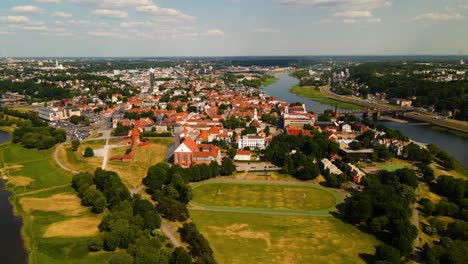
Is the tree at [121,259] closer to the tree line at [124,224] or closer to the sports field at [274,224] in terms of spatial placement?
Answer: the tree line at [124,224]

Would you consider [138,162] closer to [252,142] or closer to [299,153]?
[252,142]

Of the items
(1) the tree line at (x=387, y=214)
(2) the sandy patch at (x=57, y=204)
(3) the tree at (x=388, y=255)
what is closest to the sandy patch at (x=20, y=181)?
(2) the sandy patch at (x=57, y=204)

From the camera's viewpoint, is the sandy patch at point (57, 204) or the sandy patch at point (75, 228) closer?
the sandy patch at point (75, 228)

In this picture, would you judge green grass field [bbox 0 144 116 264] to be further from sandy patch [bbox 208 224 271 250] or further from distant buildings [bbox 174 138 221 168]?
distant buildings [bbox 174 138 221 168]

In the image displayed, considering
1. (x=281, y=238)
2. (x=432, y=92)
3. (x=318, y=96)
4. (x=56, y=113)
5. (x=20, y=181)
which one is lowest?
(x=281, y=238)

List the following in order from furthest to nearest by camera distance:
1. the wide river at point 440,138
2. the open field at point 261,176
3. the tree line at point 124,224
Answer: the wide river at point 440,138 < the open field at point 261,176 < the tree line at point 124,224

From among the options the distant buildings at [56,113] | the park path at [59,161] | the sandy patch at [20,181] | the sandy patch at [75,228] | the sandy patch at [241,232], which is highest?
the distant buildings at [56,113]

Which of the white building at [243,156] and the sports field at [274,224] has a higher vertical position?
the white building at [243,156]

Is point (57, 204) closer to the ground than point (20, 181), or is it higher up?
closer to the ground

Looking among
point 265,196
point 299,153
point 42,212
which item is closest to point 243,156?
point 299,153
